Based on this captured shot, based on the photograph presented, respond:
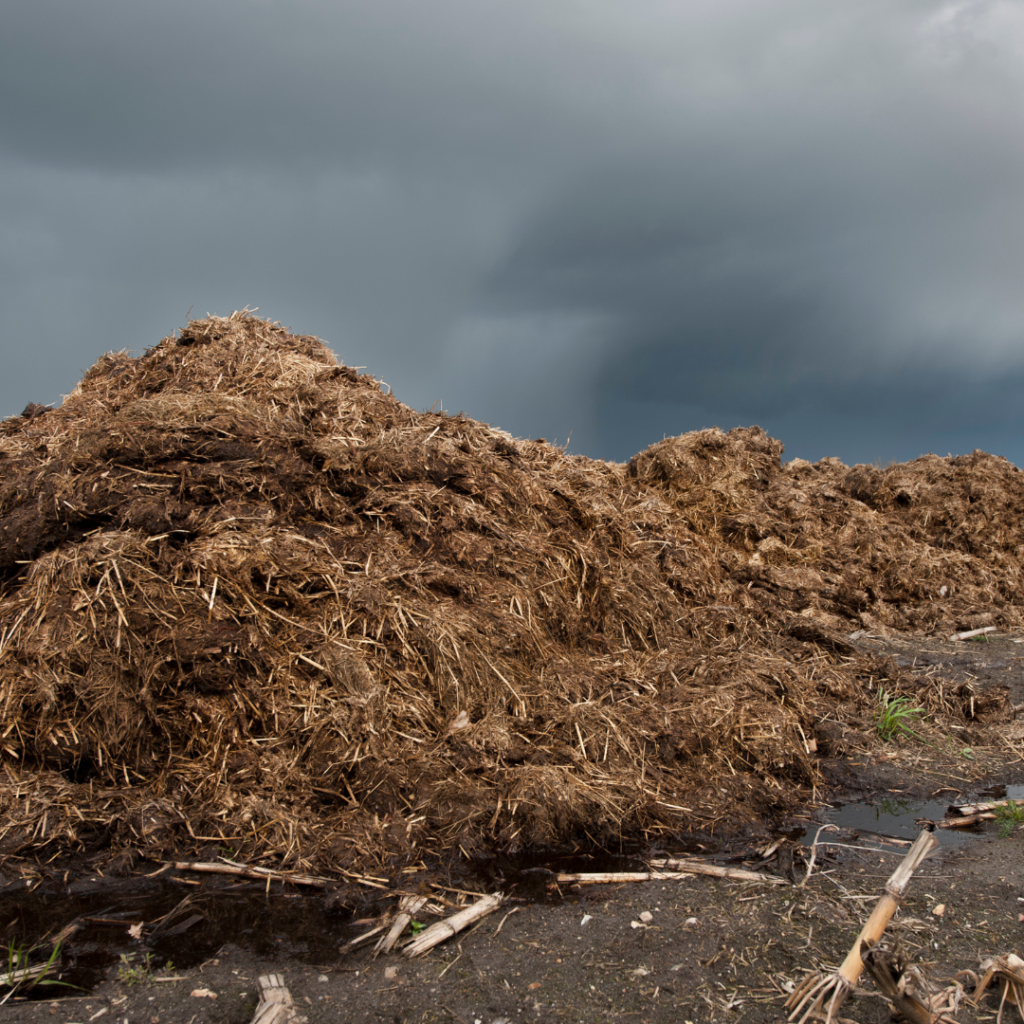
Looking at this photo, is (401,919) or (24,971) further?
(401,919)

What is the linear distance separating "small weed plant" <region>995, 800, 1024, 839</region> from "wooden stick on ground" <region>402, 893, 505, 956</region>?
10.6 feet

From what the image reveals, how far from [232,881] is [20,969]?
98 cm

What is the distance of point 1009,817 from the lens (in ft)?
16.9

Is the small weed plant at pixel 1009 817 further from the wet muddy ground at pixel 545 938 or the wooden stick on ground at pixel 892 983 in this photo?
the wooden stick on ground at pixel 892 983

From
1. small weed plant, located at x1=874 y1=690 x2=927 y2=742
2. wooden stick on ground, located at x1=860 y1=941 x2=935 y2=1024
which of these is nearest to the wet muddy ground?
wooden stick on ground, located at x1=860 y1=941 x2=935 y2=1024

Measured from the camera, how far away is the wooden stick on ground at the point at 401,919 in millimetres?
3627

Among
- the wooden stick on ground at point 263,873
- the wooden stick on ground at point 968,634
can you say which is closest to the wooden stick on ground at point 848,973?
the wooden stick on ground at point 263,873

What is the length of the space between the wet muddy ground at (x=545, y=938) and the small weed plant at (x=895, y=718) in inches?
62.6

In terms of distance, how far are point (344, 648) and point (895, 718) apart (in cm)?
443

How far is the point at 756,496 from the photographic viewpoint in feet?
41.7

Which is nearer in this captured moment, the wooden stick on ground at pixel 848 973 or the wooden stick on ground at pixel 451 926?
the wooden stick on ground at pixel 848 973

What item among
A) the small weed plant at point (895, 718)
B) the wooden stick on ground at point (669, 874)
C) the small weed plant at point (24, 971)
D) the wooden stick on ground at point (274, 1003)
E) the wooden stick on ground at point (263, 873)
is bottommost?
the wooden stick on ground at point (274, 1003)

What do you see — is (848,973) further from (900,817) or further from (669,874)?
(900,817)

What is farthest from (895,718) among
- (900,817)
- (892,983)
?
(892,983)
